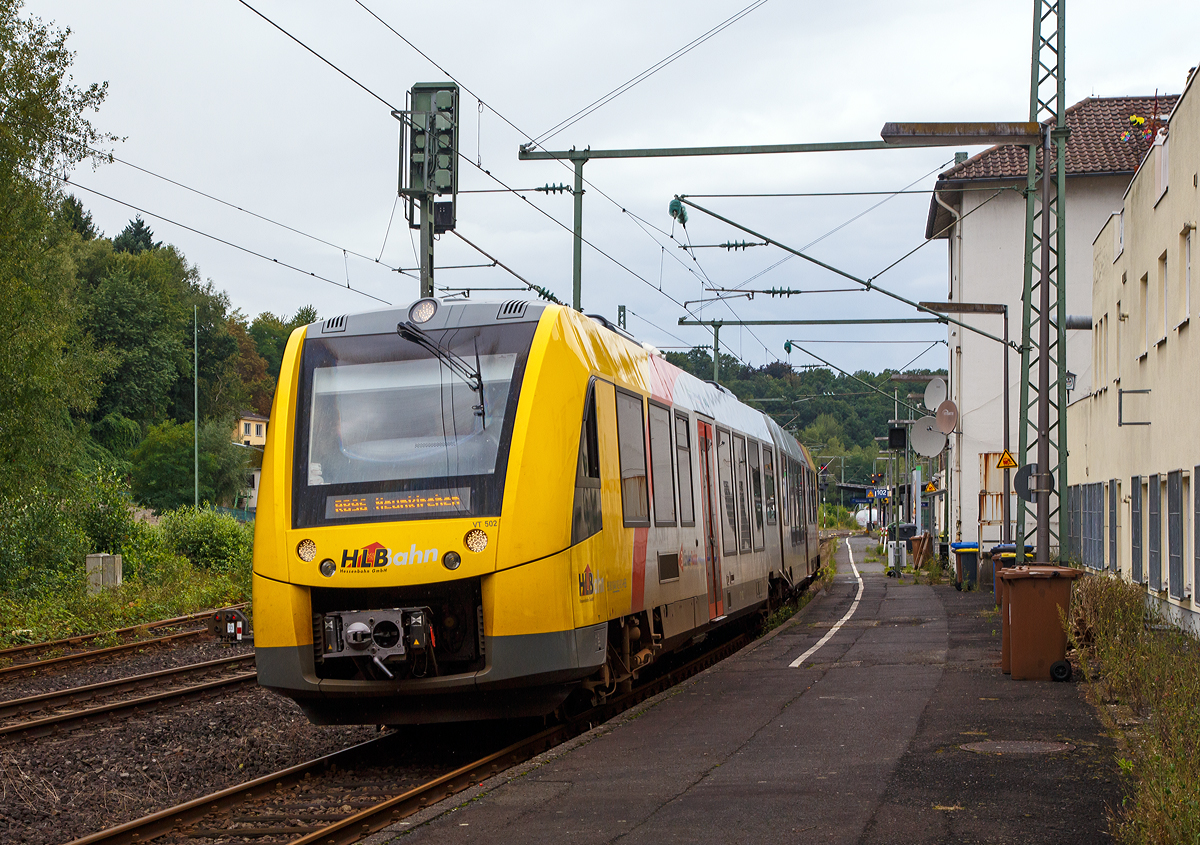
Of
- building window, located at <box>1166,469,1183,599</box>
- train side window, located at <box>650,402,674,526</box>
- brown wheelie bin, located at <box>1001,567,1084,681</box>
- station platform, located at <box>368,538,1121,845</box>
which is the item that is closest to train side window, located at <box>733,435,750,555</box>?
station platform, located at <box>368,538,1121,845</box>

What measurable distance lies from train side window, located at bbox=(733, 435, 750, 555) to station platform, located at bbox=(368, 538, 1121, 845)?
3057 millimetres

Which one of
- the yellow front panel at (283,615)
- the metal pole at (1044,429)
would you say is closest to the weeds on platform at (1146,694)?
the metal pole at (1044,429)

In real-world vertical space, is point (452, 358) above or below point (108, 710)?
above

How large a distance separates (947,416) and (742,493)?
570 inches

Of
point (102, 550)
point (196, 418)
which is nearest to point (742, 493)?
point (102, 550)

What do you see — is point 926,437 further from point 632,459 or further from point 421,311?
point 421,311

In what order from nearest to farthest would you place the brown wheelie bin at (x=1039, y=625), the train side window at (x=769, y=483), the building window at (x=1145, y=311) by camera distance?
1. the brown wheelie bin at (x=1039, y=625)
2. the building window at (x=1145, y=311)
3. the train side window at (x=769, y=483)

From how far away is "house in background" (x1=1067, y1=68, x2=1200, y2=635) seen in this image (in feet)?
48.4

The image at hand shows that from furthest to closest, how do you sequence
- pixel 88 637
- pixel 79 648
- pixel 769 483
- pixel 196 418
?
pixel 196 418
pixel 769 483
pixel 88 637
pixel 79 648

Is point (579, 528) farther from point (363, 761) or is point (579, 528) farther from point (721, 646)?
point (721, 646)

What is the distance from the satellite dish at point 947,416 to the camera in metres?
30.0

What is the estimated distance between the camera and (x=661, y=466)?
40.3ft

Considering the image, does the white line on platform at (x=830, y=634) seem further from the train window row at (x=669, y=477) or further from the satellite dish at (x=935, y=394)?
the satellite dish at (x=935, y=394)

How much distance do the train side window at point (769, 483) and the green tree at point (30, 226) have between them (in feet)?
46.6
